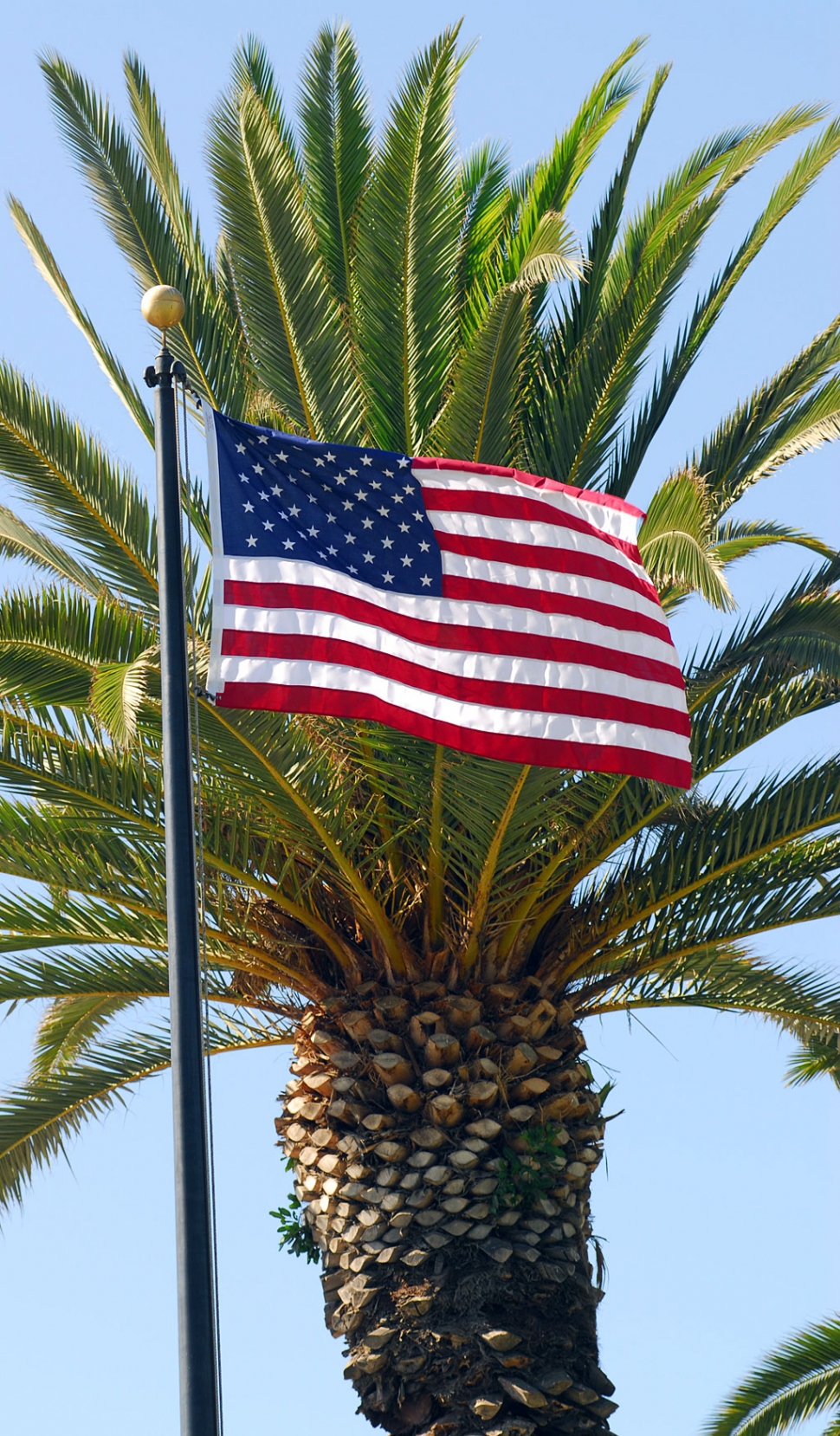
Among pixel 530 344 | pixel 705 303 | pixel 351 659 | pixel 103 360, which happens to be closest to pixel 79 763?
pixel 351 659

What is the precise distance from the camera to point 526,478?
336 inches

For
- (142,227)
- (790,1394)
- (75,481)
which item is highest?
(142,227)

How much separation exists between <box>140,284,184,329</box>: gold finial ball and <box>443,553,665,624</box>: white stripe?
74.1 inches

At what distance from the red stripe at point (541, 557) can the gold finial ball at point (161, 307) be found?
1841mm

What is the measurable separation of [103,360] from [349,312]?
4.80 feet

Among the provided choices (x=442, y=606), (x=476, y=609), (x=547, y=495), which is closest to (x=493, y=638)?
(x=476, y=609)

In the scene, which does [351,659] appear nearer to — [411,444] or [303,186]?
[411,444]

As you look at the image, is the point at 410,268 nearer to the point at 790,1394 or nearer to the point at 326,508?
the point at 326,508

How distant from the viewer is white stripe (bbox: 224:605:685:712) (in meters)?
7.53

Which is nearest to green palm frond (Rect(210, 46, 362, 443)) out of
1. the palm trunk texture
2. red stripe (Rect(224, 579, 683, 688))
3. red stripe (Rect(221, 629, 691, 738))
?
red stripe (Rect(224, 579, 683, 688))

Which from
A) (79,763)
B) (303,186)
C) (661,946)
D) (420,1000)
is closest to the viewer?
(79,763)

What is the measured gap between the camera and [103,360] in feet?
34.6

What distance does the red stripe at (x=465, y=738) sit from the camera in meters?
7.32

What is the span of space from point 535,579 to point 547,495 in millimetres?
438
